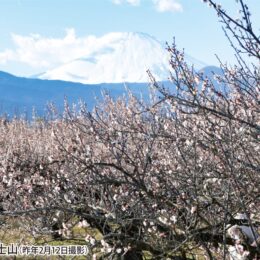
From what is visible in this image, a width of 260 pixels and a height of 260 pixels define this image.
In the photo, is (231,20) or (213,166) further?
(213,166)

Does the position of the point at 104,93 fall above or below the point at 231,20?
above

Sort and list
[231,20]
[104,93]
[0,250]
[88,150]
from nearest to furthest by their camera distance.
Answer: [231,20], [88,150], [0,250], [104,93]

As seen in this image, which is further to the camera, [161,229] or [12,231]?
[12,231]

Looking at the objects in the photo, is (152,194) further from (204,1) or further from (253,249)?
(204,1)

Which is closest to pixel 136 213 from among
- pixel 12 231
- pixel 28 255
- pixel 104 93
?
pixel 28 255

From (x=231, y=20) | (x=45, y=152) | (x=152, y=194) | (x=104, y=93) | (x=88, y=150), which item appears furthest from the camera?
(x=45, y=152)

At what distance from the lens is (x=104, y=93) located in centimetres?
1378

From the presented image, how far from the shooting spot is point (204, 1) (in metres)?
3.74

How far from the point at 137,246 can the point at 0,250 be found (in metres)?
5.39

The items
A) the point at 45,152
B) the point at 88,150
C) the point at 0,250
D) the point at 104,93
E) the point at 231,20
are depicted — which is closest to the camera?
the point at 231,20

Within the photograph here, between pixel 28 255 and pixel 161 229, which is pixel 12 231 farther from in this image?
pixel 161 229

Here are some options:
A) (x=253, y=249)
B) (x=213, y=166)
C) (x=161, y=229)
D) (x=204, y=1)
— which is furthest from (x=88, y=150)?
(x=204, y=1)

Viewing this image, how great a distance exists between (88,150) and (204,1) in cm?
585

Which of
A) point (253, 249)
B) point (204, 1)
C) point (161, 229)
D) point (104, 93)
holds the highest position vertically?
point (104, 93)
